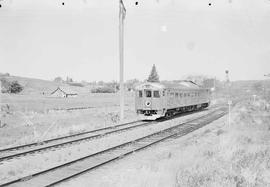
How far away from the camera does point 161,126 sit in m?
25.7

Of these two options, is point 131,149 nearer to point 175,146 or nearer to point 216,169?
point 175,146

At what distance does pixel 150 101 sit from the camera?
1132 inches

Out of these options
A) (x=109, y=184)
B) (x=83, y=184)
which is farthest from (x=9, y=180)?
(x=109, y=184)

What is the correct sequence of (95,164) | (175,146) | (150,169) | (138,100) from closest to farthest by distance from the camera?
(150,169)
(95,164)
(175,146)
(138,100)

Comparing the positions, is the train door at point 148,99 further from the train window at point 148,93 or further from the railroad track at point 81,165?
the railroad track at point 81,165

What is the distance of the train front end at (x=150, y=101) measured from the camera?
93.5 feet

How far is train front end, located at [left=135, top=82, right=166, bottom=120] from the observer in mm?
28484

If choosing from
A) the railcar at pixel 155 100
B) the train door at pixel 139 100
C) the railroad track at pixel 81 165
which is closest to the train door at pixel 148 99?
the railcar at pixel 155 100

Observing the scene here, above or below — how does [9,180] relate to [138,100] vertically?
below

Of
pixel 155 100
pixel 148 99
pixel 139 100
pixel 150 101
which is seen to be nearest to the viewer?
pixel 155 100

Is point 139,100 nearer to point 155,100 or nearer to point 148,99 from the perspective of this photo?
point 148,99

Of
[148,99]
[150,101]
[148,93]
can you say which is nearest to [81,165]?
[150,101]

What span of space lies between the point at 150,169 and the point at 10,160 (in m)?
5.73

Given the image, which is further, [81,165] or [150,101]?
[150,101]
